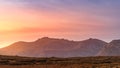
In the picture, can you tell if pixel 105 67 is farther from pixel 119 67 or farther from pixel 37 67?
pixel 37 67

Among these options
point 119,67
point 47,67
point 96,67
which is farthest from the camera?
point 47,67

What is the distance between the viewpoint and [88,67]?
278 feet

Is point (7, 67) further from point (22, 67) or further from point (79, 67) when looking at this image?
point (79, 67)

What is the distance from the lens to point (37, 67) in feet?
296

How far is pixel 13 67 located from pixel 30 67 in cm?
694

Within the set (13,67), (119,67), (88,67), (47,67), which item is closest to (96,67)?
(88,67)

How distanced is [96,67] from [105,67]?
3527 millimetres

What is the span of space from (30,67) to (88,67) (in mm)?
21419

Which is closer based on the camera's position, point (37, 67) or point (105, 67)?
point (105, 67)

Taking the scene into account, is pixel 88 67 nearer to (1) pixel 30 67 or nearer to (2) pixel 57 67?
(2) pixel 57 67

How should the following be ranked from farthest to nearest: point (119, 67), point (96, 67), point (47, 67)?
point (47, 67)
point (96, 67)
point (119, 67)

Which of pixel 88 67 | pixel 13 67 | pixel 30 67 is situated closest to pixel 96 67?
pixel 88 67

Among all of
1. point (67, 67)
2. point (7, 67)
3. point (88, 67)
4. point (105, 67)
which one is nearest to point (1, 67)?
point (7, 67)

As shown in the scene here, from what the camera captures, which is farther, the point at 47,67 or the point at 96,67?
the point at 47,67
